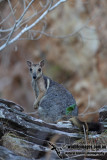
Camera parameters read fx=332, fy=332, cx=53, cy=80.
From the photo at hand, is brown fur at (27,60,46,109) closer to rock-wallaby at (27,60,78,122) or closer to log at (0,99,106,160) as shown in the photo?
rock-wallaby at (27,60,78,122)

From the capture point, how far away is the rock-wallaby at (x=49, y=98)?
8359 millimetres

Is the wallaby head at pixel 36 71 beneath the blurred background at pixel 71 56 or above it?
beneath

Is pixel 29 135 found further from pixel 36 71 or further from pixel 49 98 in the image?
pixel 36 71

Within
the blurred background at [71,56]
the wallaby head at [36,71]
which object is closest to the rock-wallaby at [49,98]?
the wallaby head at [36,71]

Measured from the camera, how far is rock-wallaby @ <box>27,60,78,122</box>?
8359 mm

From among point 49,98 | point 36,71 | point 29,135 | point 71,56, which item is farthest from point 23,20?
point 71,56

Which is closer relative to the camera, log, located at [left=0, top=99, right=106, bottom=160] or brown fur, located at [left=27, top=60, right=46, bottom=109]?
log, located at [left=0, top=99, right=106, bottom=160]

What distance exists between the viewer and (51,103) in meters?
8.55

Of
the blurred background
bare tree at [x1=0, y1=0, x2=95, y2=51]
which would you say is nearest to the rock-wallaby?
bare tree at [x1=0, y1=0, x2=95, y2=51]

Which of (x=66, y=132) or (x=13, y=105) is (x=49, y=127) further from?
(x=13, y=105)

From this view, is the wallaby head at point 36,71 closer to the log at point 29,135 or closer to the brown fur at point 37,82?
the brown fur at point 37,82

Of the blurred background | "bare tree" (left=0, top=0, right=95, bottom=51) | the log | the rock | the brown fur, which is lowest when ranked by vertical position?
the log

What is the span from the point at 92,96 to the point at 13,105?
1157cm

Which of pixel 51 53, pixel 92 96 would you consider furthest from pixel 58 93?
pixel 51 53
